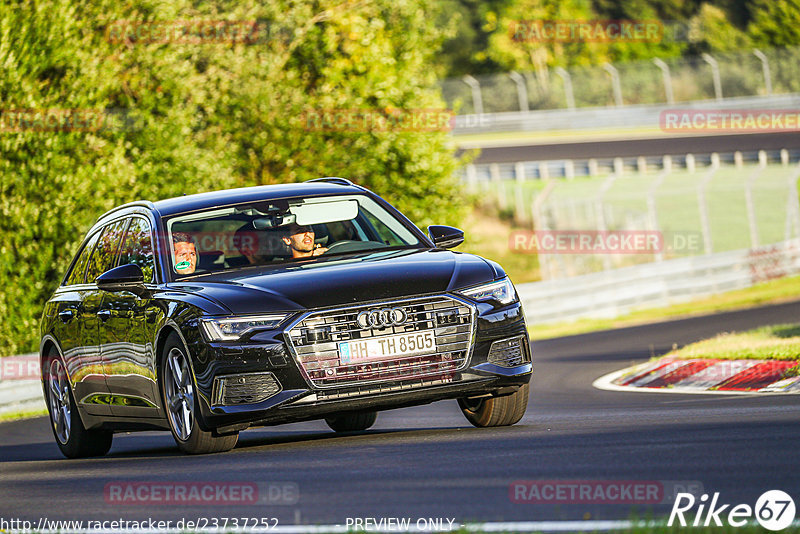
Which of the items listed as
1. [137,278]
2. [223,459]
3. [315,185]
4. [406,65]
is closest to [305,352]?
[223,459]

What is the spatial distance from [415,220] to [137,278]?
21845 millimetres

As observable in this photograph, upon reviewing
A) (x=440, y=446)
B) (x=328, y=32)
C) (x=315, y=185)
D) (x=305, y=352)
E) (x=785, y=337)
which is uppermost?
(x=328, y=32)

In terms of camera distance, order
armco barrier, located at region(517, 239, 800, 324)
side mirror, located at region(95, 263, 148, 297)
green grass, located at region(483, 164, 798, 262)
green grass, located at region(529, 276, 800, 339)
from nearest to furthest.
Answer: side mirror, located at region(95, 263, 148, 297) < green grass, located at region(529, 276, 800, 339) < armco barrier, located at region(517, 239, 800, 324) < green grass, located at region(483, 164, 798, 262)

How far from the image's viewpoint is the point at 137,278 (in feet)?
31.4

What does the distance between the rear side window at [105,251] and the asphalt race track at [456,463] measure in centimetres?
143

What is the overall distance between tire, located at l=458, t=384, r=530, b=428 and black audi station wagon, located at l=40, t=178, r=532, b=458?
0.04 ft

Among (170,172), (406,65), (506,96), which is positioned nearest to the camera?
(170,172)

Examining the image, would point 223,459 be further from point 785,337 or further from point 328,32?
point 328,32

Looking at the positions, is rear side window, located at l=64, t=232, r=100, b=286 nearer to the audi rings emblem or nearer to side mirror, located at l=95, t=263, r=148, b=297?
side mirror, located at l=95, t=263, r=148, b=297

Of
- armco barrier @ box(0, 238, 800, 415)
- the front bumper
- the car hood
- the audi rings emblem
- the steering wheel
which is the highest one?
the steering wheel

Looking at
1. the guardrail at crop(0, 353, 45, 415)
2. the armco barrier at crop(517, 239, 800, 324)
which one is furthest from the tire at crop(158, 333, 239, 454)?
the armco barrier at crop(517, 239, 800, 324)

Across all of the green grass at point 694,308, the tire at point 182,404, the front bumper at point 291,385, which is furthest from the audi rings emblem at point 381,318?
the green grass at point 694,308

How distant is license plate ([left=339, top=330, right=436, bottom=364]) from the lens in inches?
342

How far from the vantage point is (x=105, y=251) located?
11.0 meters
